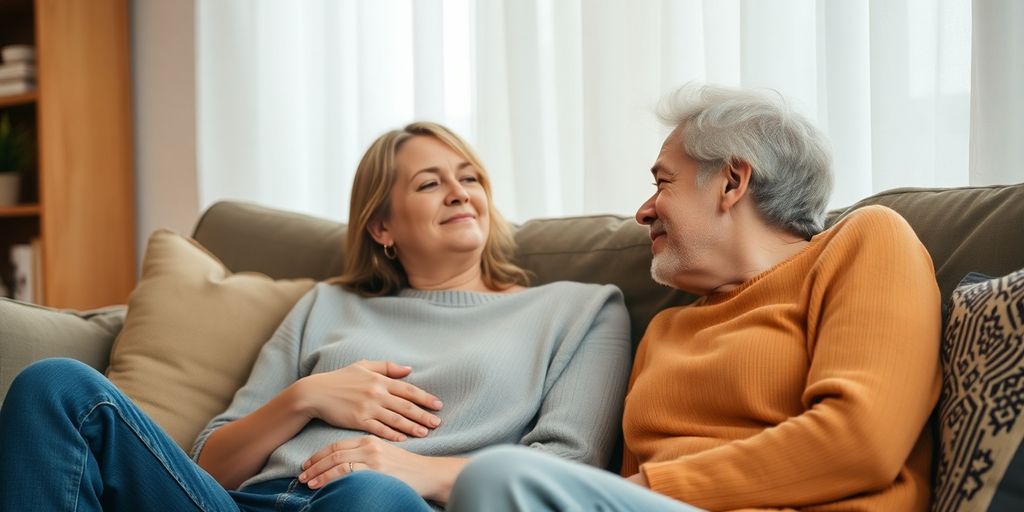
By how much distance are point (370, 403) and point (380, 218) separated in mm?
519

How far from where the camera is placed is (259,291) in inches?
80.0

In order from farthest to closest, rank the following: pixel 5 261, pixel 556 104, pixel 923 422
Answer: pixel 5 261
pixel 556 104
pixel 923 422

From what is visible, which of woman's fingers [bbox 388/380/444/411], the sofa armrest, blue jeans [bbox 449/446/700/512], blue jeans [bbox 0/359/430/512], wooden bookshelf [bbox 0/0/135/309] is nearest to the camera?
blue jeans [bbox 449/446/700/512]

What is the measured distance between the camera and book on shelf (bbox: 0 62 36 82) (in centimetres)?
345

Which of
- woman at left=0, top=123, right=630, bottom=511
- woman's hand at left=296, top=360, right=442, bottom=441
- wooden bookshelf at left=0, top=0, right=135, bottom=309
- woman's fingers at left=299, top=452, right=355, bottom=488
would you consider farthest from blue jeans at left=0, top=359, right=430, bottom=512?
wooden bookshelf at left=0, top=0, right=135, bottom=309

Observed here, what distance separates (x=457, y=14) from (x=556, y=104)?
0.48m

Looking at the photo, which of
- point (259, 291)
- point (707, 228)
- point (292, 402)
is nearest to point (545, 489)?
point (707, 228)

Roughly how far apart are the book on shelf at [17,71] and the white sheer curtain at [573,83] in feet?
2.10

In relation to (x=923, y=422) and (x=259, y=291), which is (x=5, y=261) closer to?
(x=259, y=291)

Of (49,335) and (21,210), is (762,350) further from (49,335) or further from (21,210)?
(21,210)

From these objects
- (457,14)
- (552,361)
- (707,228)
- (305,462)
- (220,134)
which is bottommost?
(305,462)

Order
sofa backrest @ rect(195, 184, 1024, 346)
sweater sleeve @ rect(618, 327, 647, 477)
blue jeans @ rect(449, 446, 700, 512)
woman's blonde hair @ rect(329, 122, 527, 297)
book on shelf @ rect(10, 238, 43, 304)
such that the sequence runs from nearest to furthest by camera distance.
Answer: blue jeans @ rect(449, 446, 700, 512) → sofa backrest @ rect(195, 184, 1024, 346) → sweater sleeve @ rect(618, 327, 647, 477) → woman's blonde hair @ rect(329, 122, 527, 297) → book on shelf @ rect(10, 238, 43, 304)

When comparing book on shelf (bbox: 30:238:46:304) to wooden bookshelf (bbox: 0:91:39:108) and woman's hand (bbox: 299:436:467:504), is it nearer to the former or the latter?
wooden bookshelf (bbox: 0:91:39:108)

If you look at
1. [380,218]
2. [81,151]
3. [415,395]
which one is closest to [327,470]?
[415,395]
